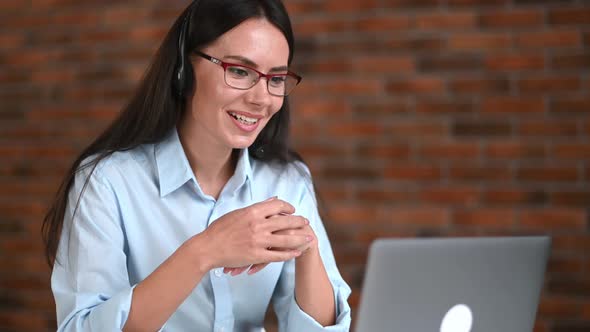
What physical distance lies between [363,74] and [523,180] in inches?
→ 28.2

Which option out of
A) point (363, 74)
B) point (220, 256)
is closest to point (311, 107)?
point (363, 74)

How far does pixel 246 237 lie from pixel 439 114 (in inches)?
69.4

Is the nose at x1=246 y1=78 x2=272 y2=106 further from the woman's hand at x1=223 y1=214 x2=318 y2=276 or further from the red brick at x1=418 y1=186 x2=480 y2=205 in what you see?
the red brick at x1=418 y1=186 x2=480 y2=205

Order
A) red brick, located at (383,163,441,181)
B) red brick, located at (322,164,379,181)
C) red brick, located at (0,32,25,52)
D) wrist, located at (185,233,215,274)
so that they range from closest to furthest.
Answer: wrist, located at (185,233,215,274), red brick, located at (383,163,441,181), red brick, located at (322,164,379,181), red brick, located at (0,32,25,52)

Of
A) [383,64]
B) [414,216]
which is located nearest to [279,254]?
[414,216]

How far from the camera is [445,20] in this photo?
9.90ft

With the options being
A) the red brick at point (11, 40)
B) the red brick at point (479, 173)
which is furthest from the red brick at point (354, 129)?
the red brick at point (11, 40)

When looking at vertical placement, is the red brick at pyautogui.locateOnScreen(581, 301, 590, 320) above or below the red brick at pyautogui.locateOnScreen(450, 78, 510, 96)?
below

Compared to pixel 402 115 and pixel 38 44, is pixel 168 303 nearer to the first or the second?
pixel 402 115

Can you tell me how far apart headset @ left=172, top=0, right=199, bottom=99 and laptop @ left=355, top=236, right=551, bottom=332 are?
662mm

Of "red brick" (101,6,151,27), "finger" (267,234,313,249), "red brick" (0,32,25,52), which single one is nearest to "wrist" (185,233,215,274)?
"finger" (267,234,313,249)

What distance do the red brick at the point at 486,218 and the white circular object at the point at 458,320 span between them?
5.72ft

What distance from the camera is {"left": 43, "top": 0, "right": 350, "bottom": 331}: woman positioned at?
1547mm

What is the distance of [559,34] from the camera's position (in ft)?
9.41
